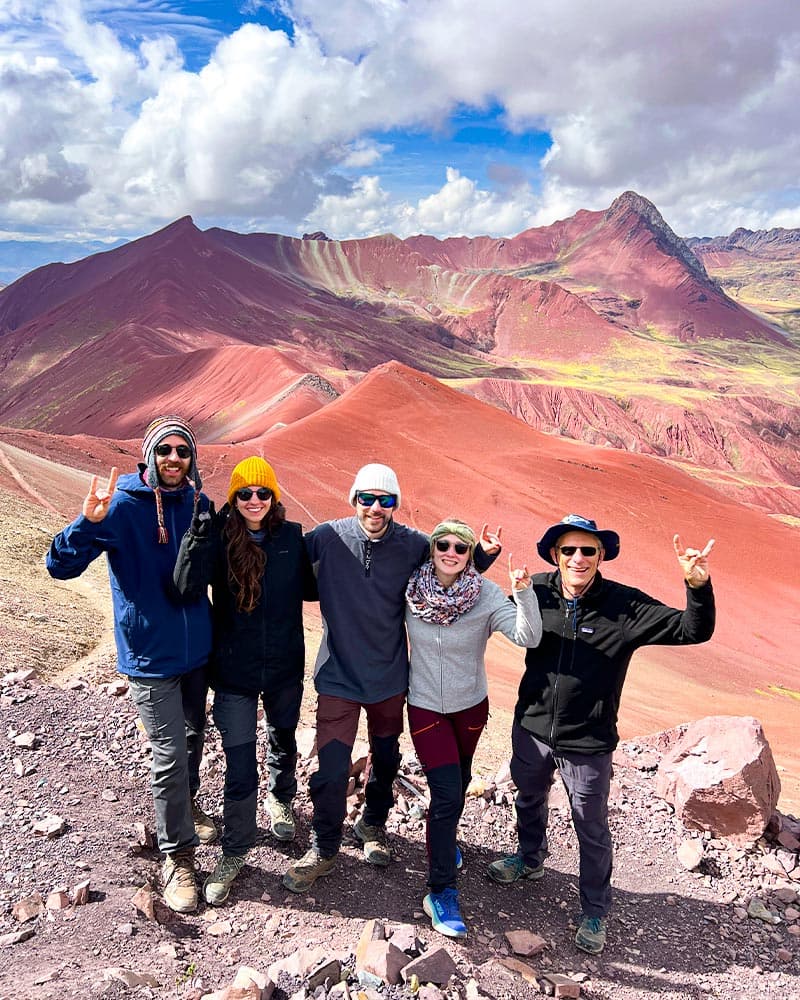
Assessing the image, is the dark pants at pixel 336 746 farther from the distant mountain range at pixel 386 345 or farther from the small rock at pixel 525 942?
the distant mountain range at pixel 386 345

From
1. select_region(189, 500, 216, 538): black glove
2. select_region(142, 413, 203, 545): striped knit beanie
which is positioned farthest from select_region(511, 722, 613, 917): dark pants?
select_region(142, 413, 203, 545): striped knit beanie

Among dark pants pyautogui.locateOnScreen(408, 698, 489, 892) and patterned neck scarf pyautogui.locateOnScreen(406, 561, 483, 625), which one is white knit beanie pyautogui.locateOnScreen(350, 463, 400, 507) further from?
dark pants pyautogui.locateOnScreen(408, 698, 489, 892)

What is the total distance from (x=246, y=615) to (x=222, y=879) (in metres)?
1.36

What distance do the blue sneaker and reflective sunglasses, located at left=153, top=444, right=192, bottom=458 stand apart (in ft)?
8.38

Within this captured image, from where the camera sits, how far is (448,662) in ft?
11.4

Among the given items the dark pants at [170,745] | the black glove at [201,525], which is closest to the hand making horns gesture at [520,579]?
the black glove at [201,525]

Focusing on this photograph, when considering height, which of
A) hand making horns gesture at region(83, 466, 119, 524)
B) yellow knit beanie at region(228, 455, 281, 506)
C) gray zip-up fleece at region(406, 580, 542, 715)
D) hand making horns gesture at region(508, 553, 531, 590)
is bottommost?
gray zip-up fleece at region(406, 580, 542, 715)

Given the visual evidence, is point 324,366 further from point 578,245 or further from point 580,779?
point 578,245

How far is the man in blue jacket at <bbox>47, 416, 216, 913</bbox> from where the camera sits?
3.33m

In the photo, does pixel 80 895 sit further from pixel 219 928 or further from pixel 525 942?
pixel 525 942

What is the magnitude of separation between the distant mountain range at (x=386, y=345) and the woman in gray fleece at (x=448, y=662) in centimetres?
2534

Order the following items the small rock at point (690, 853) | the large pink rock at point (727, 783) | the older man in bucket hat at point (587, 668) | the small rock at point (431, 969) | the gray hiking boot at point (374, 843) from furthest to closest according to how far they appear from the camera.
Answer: the large pink rock at point (727, 783) → the small rock at point (690, 853) → the gray hiking boot at point (374, 843) → the older man in bucket hat at point (587, 668) → the small rock at point (431, 969)

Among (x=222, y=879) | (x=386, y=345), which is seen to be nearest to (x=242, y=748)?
(x=222, y=879)

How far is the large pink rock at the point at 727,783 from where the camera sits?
469 centimetres
